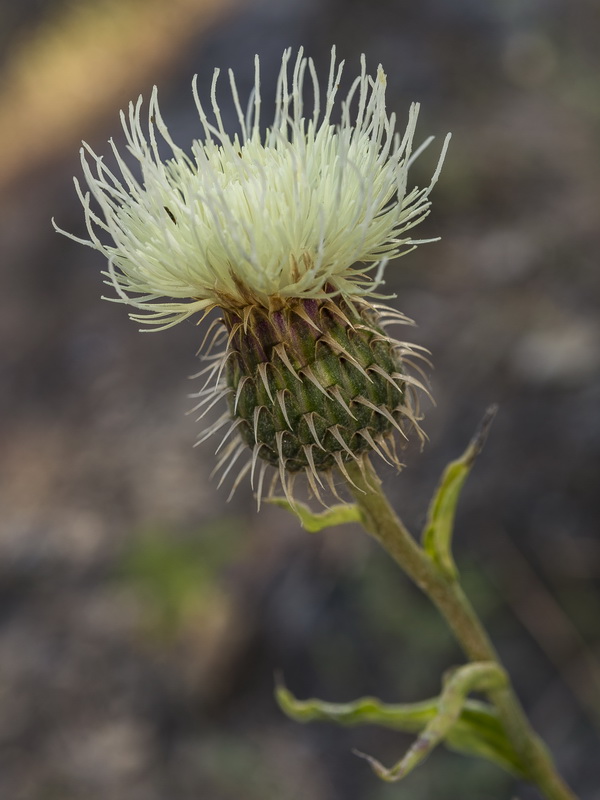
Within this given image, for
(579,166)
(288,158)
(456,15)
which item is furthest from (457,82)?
(288,158)

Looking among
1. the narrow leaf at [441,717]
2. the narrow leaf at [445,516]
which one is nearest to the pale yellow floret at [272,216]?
the narrow leaf at [445,516]

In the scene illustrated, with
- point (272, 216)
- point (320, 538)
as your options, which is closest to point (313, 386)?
point (272, 216)

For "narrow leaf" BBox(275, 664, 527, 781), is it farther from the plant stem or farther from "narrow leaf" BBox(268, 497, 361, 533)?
"narrow leaf" BBox(268, 497, 361, 533)

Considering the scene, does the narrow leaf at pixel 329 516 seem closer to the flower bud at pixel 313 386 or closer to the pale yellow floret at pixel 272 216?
the flower bud at pixel 313 386

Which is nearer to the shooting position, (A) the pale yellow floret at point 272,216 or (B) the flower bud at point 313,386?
(A) the pale yellow floret at point 272,216

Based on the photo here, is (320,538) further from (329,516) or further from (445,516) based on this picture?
(329,516)

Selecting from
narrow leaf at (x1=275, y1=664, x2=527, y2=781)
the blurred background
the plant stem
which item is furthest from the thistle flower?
the blurred background
